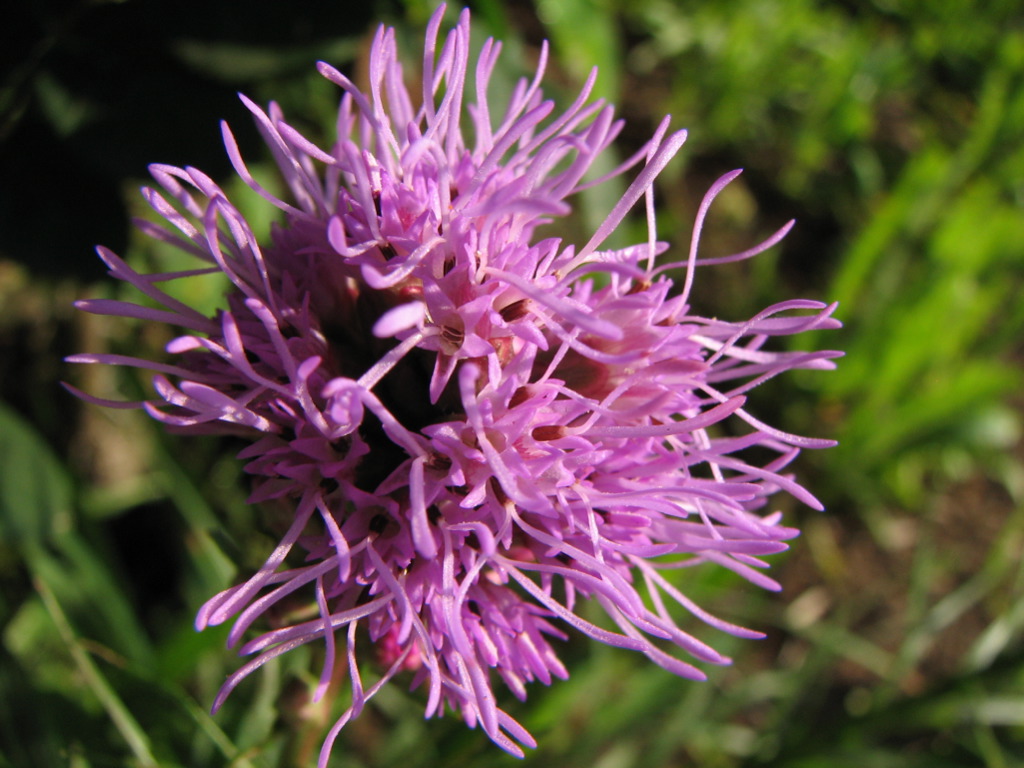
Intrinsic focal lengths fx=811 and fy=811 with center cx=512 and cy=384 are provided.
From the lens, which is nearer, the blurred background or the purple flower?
the purple flower

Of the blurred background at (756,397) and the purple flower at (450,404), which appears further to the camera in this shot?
the blurred background at (756,397)

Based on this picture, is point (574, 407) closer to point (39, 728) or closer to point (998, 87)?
point (39, 728)

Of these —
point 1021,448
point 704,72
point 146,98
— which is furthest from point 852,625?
point 146,98

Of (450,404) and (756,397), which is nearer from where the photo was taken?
(450,404)

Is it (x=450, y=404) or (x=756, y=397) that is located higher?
(x=450, y=404)
